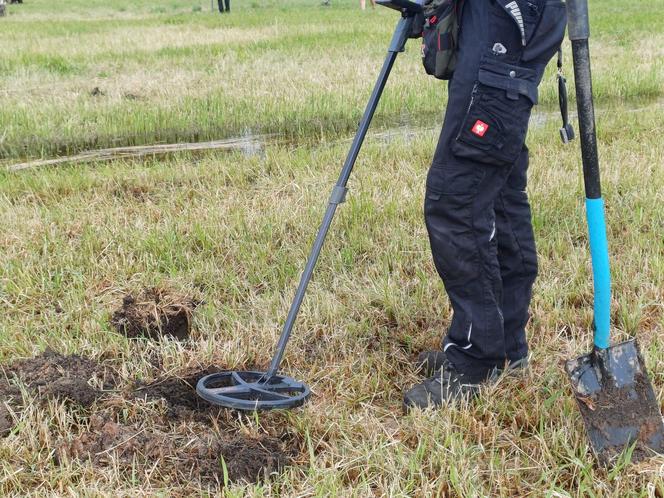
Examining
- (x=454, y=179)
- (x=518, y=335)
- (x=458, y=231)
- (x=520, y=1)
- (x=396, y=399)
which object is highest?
(x=520, y=1)

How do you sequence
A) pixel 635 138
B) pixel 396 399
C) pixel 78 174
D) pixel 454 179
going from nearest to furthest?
pixel 454 179
pixel 396 399
pixel 78 174
pixel 635 138

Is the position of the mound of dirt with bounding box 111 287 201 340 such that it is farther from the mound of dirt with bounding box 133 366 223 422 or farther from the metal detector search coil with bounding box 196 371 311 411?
the metal detector search coil with bounding box 196 371 311 411

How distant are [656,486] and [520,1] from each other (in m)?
1.58

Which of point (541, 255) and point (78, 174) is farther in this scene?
point (78, 174)

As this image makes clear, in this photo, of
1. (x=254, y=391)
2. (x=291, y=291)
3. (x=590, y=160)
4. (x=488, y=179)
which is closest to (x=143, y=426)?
(x=254, y=391)

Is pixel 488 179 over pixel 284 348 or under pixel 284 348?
over

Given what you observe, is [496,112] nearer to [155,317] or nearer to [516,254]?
[516,254]

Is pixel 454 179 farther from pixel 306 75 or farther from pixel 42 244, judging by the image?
pixel 306 75

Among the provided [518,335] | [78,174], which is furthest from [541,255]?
[78,174]

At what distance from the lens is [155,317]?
141 inches

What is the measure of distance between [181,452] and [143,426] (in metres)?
0.22

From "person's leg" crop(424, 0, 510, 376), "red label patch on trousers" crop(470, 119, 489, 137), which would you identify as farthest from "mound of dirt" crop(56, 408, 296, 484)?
"red label patch on trousers" crop(470, 119, 489, 137)

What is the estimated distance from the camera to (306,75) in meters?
10.3

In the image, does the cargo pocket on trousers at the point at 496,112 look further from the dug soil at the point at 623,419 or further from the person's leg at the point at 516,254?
the dug soil at the point at 623,419
